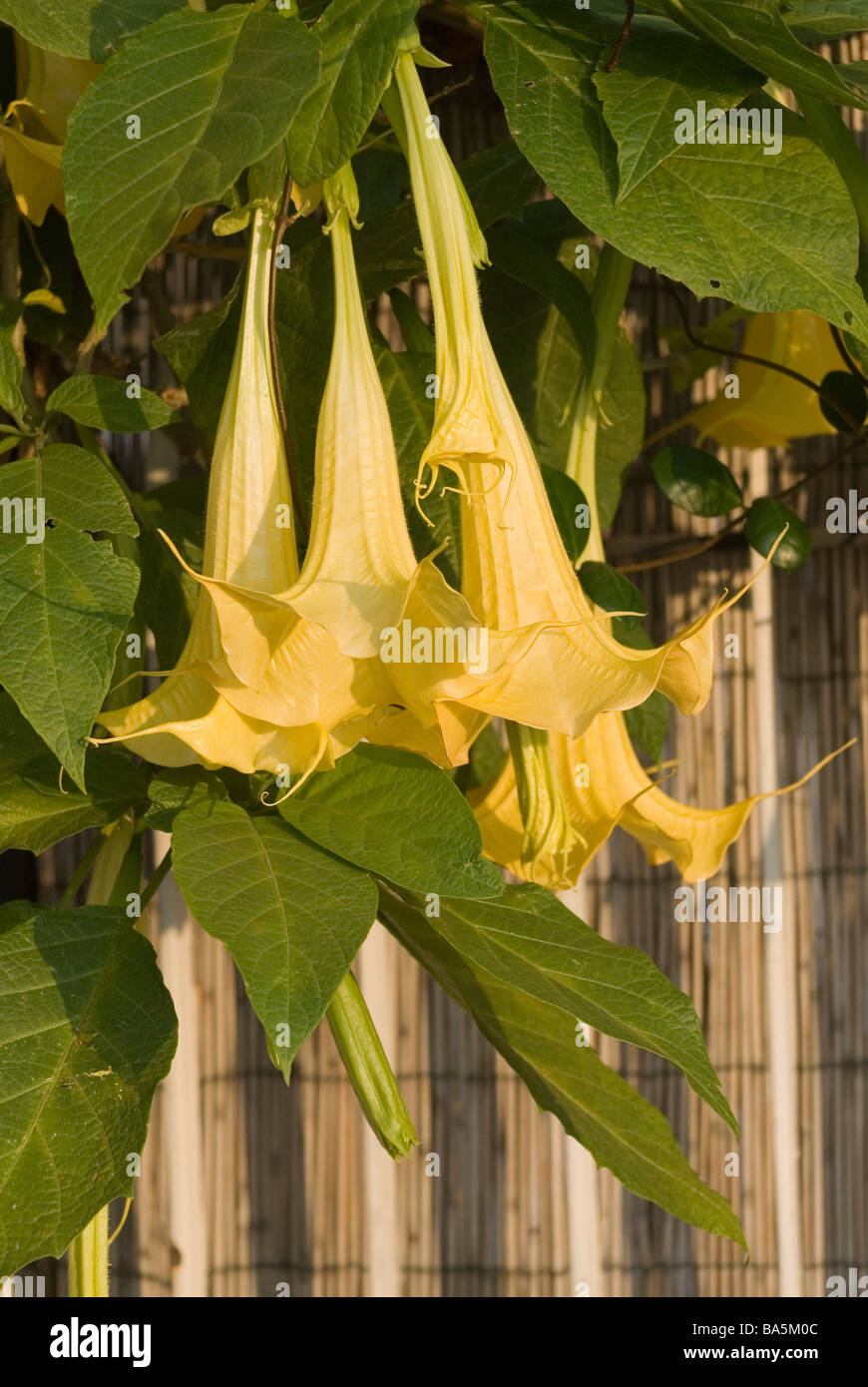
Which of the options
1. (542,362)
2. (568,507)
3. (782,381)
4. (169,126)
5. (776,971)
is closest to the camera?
(169,126)

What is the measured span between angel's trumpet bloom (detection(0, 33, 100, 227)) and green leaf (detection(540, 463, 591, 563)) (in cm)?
27

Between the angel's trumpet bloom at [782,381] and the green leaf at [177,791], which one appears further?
the angel's trumpet bloom at [782,381]

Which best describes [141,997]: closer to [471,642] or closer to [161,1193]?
[471,642]

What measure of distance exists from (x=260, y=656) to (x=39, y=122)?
1.16ft

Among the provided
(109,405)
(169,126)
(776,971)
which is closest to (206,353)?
(109,405)

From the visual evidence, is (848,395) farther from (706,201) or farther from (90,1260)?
(90,1260)

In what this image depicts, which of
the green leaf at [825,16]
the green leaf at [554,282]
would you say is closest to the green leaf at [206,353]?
the green leaf at [554,282]

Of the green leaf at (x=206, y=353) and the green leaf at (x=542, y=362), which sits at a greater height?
the green leaf at (x=542, y=362)

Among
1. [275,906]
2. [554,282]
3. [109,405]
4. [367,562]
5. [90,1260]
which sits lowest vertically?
[90,1260]

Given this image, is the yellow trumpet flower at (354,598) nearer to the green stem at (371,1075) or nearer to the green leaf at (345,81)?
the green leaf at (345,81)

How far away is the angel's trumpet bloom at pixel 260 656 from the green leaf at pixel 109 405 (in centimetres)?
6

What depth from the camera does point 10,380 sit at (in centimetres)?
52

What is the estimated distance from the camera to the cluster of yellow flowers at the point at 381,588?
41 centimetres

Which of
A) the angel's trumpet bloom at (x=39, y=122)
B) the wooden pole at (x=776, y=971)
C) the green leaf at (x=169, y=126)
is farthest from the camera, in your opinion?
the wooden pole at (x=776, y=971)
